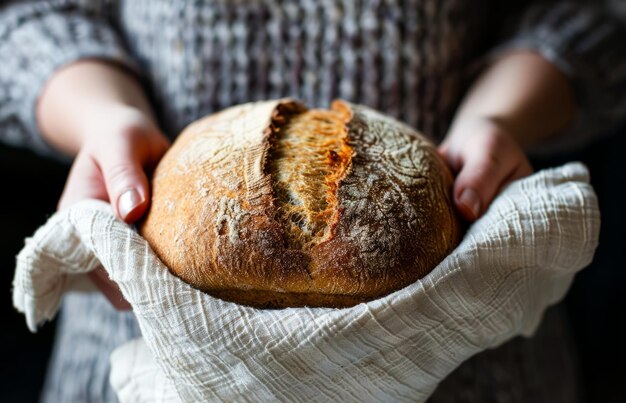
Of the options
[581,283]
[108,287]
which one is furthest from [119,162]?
[581,283]

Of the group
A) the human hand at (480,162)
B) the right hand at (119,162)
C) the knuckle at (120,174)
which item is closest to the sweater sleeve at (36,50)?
the right hand at (119,162)

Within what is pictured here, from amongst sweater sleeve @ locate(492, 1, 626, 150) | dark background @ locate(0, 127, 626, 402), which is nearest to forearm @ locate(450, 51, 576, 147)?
sweater sleeve @ locate(492, 1, 626, 150)

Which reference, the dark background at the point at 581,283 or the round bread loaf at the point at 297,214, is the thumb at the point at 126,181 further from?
the dark background at the point at 581,283

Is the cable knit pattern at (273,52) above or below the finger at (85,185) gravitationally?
above

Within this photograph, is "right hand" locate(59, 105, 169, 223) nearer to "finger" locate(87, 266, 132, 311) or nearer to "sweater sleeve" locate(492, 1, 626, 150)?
"finger" locate(87, 266, 132, 311)

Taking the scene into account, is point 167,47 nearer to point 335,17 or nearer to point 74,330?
point 335,17

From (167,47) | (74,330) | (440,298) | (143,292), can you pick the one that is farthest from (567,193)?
(74,330)

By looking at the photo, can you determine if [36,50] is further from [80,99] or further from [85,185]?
[85,185]
